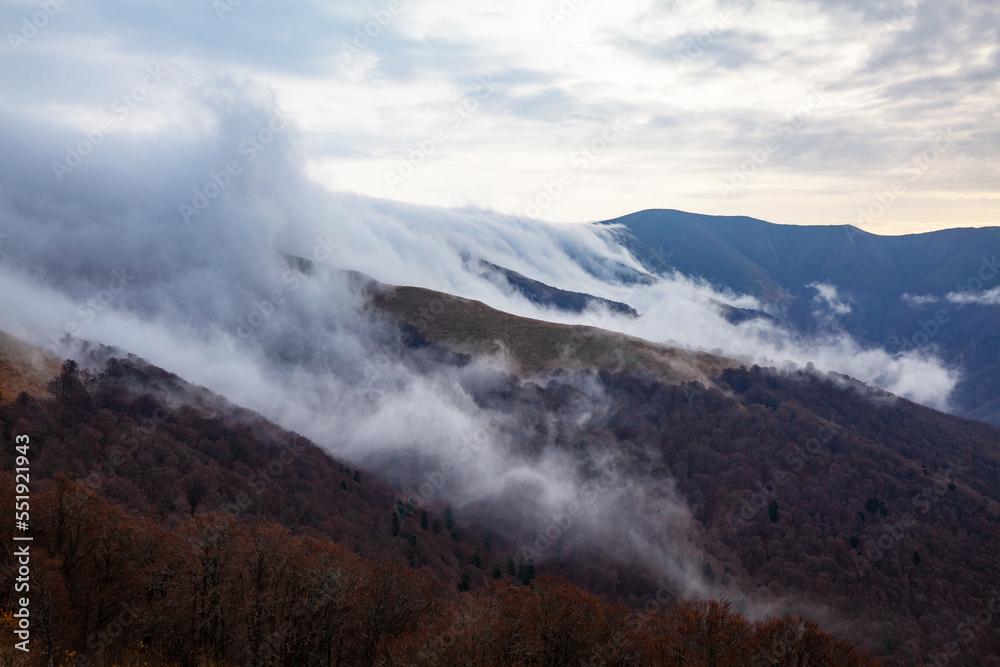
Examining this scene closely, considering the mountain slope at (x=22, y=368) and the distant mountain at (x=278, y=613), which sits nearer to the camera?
the distant mountain at (x=278, y=613)

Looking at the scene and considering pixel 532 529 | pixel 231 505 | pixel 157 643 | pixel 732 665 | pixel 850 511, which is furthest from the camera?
pixel 532 529

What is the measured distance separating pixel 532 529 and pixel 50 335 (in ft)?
506

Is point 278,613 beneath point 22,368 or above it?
beneath

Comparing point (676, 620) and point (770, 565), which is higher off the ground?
point (676, 620)

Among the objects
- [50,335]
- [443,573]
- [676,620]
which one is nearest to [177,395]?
[50,335]

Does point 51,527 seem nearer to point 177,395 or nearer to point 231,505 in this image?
point 231,505

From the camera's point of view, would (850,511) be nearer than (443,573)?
No

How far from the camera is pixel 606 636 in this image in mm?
A: 51031

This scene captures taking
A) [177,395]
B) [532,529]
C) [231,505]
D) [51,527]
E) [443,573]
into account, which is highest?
[51,527]

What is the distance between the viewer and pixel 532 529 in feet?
642

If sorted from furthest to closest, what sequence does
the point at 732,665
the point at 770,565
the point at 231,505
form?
the point at 770,565 < the point at 231,505 < the point at 732,665

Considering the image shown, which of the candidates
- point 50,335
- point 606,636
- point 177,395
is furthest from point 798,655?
point 50,335

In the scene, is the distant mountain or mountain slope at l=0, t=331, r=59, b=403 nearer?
the distant mountain

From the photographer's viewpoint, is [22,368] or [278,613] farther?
[22,368]
